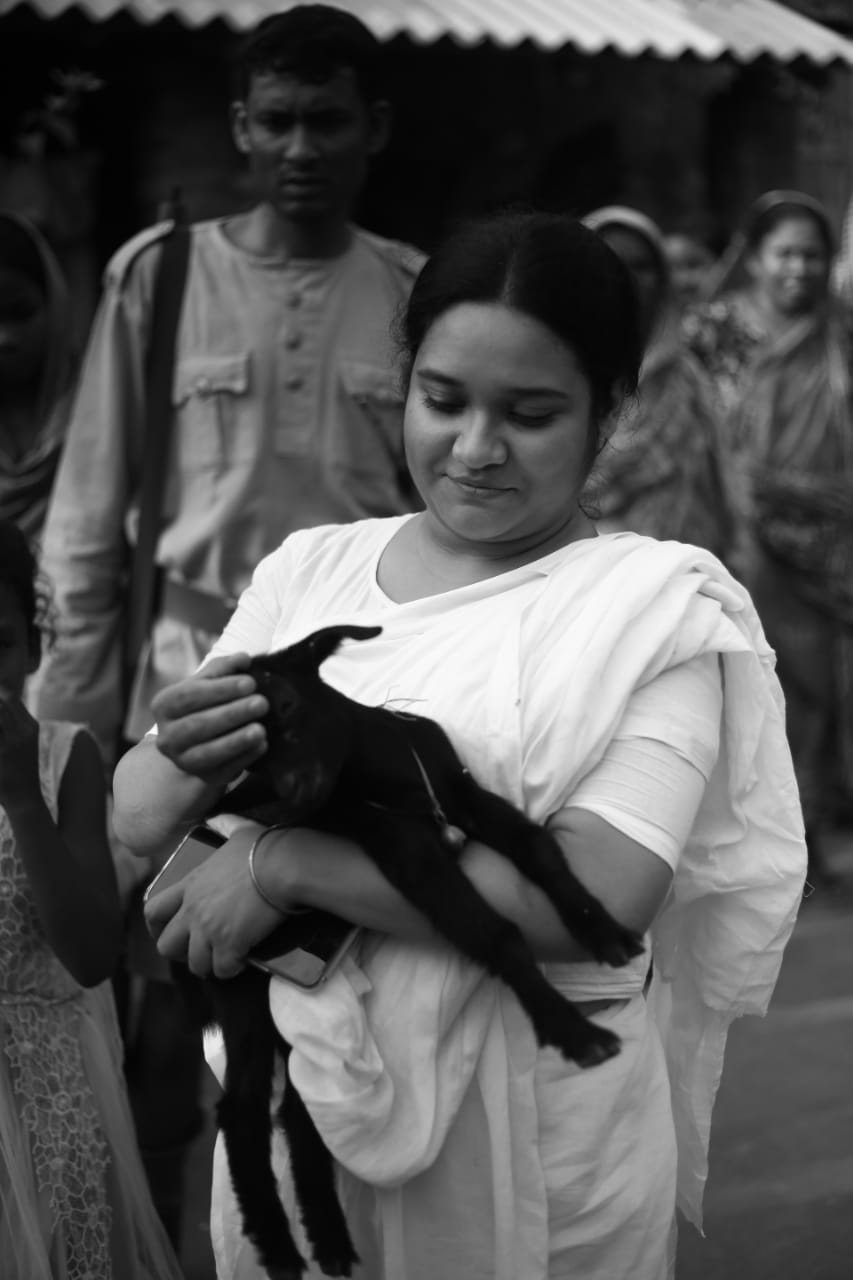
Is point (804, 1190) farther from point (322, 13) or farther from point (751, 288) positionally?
point (751, 288)

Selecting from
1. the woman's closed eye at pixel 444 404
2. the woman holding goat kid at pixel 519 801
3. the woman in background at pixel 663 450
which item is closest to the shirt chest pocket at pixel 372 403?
the woman holding goat kid at pixel 519 801

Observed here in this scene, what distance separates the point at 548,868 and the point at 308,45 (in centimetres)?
207

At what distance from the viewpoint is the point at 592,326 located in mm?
1801

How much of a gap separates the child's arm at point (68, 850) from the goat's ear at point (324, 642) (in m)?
0.69

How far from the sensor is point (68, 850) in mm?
2342

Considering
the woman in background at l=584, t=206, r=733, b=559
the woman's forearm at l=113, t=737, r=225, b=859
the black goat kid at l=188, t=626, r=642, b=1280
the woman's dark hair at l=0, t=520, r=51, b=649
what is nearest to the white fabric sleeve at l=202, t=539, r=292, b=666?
the woman's forearm at l=113, t=737, r=225, b=859

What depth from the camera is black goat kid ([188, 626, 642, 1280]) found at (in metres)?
1.62

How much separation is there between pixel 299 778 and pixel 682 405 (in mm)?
4559

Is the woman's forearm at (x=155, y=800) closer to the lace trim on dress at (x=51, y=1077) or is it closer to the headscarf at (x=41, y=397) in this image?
the lace trim on dress at (x=51, y=1077)

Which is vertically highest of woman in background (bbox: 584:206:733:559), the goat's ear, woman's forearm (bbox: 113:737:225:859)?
the goat's ear

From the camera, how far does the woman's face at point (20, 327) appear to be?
167 inches

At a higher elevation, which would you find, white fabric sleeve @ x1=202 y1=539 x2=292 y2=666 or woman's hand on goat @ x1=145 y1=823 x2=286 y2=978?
white fabric sleeve @ x1=202 y1=539 x2=292 y2=666

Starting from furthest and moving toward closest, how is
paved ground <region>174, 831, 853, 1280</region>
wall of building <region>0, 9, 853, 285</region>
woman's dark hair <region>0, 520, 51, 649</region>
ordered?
wall of building <region>0, 9, 853, 285</region>
paved ground <region>174, 831, 853, 1280</region>
woman's dark hair <region>0, 520, 51, 649</region>

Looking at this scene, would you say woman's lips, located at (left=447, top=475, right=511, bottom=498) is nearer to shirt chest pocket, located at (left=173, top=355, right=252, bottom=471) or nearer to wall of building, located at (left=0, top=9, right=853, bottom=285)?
shirt chest pocket, located at (left=173, top=355, right=252, bottom=471)
